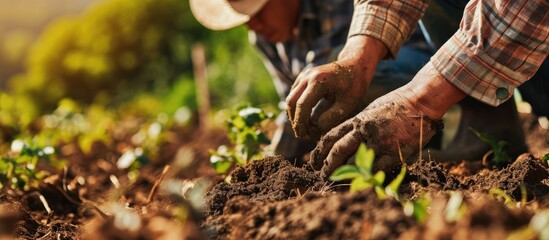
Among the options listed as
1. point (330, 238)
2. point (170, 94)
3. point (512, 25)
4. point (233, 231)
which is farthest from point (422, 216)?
point (170, 94)

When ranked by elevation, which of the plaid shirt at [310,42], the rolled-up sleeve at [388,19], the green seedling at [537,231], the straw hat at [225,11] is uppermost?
the green seedling at [537,231]

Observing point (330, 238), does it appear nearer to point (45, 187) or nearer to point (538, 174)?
point (538, 174)

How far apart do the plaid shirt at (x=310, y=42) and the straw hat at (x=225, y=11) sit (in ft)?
1.20

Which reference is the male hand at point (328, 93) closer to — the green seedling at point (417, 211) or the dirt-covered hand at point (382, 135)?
the dirt-covered hand at point (382, 135)

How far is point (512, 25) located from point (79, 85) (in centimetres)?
611

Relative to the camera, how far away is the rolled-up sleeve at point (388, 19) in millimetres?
2525

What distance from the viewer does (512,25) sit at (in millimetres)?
2006

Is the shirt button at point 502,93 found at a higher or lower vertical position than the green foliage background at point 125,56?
higher

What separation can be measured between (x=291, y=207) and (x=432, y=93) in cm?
72

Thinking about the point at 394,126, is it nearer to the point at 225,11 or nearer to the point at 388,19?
the point at 388,19

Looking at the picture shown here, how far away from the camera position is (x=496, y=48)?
2.02 meters

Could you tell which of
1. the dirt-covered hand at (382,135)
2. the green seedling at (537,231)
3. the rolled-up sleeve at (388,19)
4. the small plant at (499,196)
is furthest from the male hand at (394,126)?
the green seedling at (537,231)

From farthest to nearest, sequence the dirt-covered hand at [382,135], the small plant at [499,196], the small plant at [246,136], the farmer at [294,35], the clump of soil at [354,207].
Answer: the farmer at [294,35], the small plant at [246,136], the dirt-covered hand at [382,135], the small plant at [499,196], the clump of soil at [354,207]

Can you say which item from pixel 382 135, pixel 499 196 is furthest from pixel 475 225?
pixel 382 135
